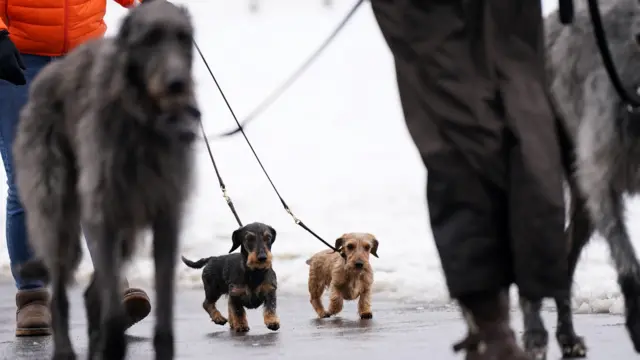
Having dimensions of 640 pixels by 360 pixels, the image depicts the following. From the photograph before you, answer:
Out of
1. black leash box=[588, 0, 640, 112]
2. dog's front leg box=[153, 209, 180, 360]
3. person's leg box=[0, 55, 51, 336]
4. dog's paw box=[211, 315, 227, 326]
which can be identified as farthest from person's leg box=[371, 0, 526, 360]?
dog's paw box=[211, 315, 227, 326]

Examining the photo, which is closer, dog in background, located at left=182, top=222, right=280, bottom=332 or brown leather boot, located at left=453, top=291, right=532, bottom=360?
brown leather boot, located at left=453, top=291, right=532, bottom=360

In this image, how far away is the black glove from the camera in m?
5.51

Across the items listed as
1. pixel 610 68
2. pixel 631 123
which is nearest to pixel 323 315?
pixel 631 123

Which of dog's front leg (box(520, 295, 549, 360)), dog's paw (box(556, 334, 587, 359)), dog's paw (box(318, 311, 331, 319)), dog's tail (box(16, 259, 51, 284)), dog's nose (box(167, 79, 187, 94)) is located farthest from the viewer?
dog's paw (box(318, 311, 331, 319))

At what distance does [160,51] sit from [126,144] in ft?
1.28

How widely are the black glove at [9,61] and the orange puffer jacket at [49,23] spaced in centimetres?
46

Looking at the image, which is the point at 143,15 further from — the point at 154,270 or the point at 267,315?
the point at 267,315

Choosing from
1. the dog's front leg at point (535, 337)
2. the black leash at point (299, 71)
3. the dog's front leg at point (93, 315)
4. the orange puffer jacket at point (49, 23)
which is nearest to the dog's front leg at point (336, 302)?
the black leash at point (299, 71)

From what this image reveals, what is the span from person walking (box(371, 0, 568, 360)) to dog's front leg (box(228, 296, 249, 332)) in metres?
3.87

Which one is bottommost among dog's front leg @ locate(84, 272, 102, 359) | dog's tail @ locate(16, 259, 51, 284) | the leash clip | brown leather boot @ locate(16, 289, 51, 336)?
brown leather boot @ locate(16, 289, 51, 336)

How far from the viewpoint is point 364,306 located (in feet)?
25.6

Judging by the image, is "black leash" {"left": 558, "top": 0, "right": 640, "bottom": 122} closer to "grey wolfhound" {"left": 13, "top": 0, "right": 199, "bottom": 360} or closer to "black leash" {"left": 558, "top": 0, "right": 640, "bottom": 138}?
"black leash" {"left": 558, "top": 0, "right": 640, "bottom": 138}

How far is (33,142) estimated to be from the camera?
480 centimetres

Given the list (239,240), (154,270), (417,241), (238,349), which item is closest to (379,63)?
(417,241)
